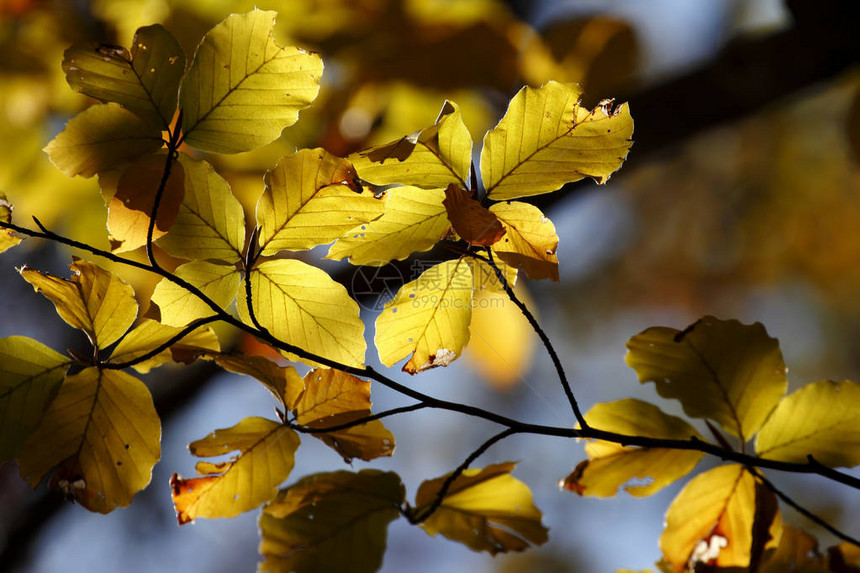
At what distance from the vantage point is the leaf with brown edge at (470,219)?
13.8 inches

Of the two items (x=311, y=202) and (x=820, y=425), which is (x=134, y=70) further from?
(x=820, y=425)

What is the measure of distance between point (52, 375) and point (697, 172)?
362 cm

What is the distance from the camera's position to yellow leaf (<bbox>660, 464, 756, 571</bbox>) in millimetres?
485

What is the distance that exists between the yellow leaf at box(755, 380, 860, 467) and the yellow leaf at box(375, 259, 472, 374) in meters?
0.25

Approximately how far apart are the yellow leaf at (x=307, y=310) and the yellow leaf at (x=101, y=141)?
10 centimetres

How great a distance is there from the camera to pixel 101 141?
1.20ft

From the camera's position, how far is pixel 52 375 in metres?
0.39

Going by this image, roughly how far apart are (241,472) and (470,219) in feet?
0.77

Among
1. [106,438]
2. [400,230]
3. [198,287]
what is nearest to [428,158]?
[400,230]

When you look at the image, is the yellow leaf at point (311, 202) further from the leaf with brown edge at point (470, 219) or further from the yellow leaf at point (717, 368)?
the yellow leaf at point (717, 368)

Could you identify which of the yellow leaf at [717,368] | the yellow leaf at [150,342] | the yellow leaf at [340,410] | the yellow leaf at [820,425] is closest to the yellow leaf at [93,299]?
the yellow leaf at [150,342]

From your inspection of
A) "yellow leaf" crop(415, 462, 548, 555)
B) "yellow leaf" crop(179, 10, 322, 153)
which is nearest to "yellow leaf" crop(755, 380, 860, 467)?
"yellow leaf" crop(415, 462, 548, 555)

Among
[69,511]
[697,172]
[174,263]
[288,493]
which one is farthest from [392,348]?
[697,172]

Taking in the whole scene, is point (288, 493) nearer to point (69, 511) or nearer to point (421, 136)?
point (421, 136)
